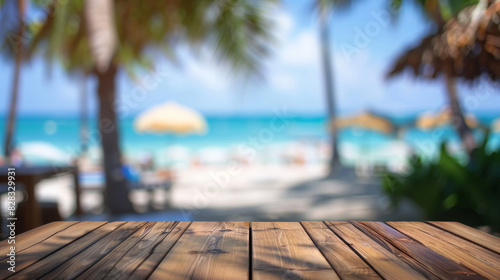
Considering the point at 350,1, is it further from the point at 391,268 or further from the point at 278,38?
the point at 391,268

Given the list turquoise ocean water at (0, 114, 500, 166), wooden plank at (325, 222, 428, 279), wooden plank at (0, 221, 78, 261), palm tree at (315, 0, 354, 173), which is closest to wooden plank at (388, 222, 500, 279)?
wooden plank at (325, 222, 428, 279)

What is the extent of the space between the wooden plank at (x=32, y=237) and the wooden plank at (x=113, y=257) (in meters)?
0.24

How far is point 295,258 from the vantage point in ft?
3.23

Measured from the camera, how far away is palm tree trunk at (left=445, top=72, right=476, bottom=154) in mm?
5305

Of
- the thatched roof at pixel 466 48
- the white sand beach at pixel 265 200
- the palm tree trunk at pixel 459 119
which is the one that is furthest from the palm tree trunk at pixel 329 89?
the thatched roof at pixel 466 48

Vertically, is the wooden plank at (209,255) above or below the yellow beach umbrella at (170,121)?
below

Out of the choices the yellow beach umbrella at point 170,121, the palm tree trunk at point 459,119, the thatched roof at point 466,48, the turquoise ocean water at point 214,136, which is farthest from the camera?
the turquoise ocean water at point 214,136

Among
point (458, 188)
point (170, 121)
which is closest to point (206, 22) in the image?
point (458, 188)

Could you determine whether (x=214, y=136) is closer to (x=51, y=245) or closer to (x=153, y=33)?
(x=153, y=33)

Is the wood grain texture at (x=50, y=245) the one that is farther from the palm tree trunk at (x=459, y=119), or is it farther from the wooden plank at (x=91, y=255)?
the palm tree trunk at (x=459, y=119)

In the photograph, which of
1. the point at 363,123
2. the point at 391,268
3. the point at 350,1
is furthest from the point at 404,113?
the point at 391,268

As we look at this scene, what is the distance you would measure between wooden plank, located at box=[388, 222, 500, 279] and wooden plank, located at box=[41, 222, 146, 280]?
86 centimetres

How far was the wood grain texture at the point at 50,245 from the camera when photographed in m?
0.94

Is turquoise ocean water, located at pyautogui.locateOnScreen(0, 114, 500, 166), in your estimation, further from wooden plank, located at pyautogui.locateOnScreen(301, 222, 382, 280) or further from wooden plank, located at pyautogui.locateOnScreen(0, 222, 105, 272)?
wooden plank, located at pyautogui.locateOnScreen(0, 222, 105, 272)
